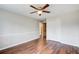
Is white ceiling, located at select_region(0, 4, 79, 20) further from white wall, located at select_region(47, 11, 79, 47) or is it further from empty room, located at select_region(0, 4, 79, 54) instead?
white wall, located at select_region(47, 11, 79, 47)

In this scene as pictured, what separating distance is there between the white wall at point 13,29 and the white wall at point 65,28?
0.45 metres

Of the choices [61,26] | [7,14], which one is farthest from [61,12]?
[7,14]

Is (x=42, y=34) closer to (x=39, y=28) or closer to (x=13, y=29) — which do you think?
(x=39, y=28)

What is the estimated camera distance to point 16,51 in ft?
6.52

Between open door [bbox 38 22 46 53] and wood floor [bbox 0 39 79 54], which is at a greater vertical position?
open door [bbox 38 22 46 53]

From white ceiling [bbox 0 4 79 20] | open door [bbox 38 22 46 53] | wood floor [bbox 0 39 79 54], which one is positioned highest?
white ceiling [bbox 0 4 79 20]

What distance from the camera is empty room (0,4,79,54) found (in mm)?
1981

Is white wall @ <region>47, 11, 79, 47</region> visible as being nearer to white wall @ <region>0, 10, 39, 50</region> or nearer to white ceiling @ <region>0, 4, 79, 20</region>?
white ceiling @ <region>0, 4, 79, 20</region>

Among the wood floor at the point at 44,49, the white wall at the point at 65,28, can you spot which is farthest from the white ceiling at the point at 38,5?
the wood floor at the point at 44,49

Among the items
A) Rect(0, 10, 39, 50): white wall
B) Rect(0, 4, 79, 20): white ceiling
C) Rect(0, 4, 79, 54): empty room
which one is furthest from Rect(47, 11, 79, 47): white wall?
Rect(0, 10, 39, 50): white wall

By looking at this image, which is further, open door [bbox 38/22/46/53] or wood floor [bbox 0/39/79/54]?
open door [bbox 38/22/46/53]

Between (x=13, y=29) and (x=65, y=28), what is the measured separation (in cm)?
110
